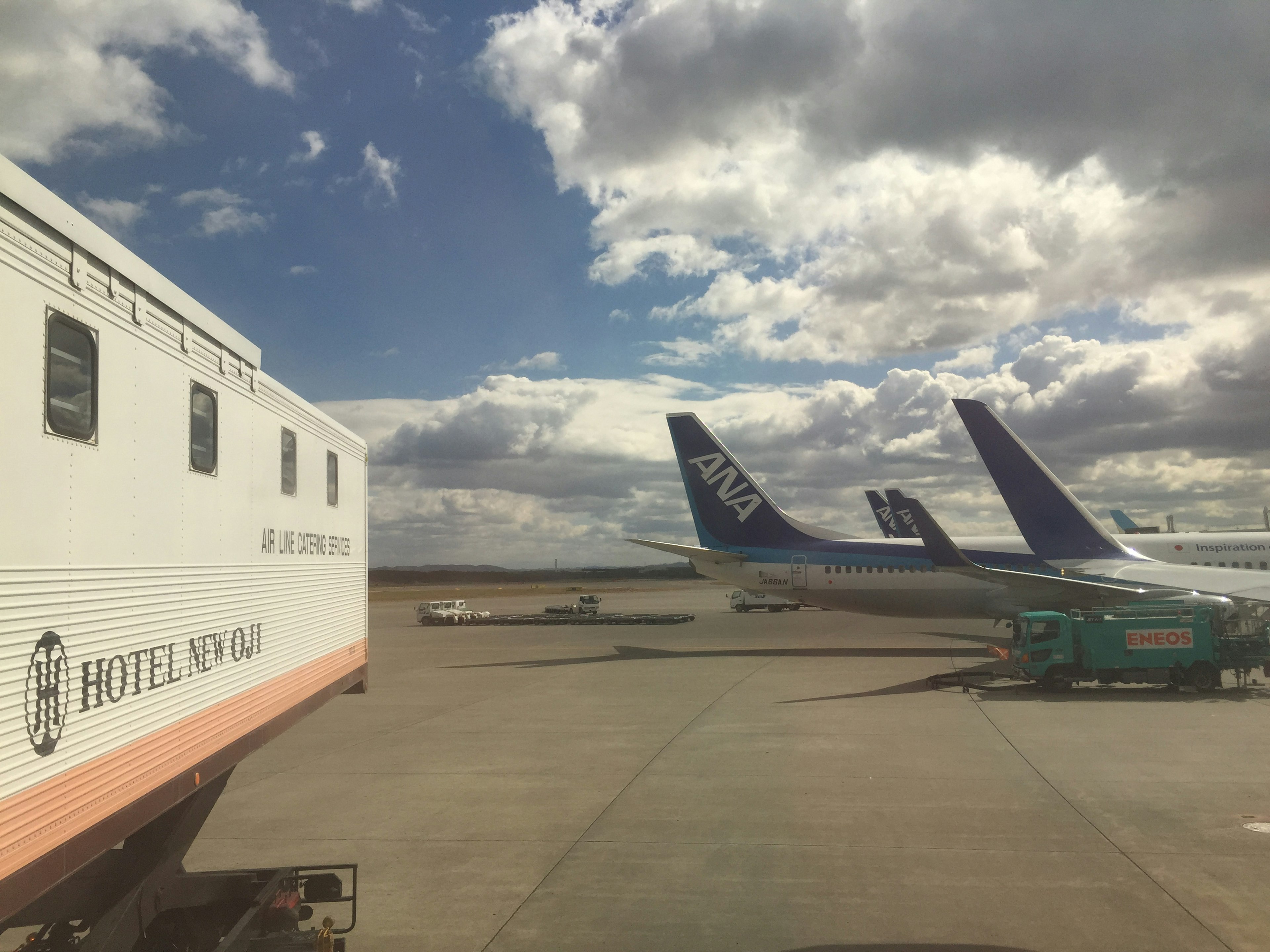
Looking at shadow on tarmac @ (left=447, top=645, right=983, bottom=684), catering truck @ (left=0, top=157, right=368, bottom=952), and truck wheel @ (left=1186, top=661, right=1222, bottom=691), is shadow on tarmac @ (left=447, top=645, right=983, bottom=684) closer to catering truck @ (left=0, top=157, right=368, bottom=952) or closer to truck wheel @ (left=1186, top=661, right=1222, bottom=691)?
truck wheel @ (left=1186, top=661, right=1222, bottom=691)

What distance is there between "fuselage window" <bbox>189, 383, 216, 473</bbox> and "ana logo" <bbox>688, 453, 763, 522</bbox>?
86.7 feet

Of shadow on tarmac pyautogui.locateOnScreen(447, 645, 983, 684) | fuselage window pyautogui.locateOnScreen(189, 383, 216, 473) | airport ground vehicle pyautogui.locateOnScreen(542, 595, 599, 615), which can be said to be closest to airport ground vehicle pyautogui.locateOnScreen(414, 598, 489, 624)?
airport ground vehicle pyautogui.locateOnScreen(542, 595, 599, 615)

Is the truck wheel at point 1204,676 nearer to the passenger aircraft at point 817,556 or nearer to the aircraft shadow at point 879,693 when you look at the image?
the aircraft shadow at point 879,693

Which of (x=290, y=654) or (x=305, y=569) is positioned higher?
(x=305, y=569)

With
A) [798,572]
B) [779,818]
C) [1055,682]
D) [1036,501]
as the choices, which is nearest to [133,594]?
[779,818]

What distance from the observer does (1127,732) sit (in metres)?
14.4

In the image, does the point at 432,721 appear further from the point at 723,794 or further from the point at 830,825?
the point at 830,825

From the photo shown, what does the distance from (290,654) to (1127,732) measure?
13.2 metres

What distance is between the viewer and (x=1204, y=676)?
741 inches

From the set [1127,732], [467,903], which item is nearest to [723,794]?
[467,903]

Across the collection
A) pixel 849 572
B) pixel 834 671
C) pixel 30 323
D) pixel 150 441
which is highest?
pixel 30 323

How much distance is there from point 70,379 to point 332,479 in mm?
4961

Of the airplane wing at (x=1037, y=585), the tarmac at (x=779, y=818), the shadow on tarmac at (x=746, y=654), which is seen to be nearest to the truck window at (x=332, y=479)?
the tarmac at (x=779, y=818)

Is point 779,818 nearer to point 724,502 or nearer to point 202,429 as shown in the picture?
point 202,429
